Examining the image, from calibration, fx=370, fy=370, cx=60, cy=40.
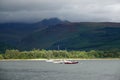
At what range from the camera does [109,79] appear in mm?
109625

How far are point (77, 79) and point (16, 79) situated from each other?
1833 cm

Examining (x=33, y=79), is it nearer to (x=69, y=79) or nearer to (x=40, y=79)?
(x=40, y=79)

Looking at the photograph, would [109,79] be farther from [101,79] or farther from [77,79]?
[77,79]

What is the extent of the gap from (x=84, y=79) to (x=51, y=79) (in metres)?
10.2

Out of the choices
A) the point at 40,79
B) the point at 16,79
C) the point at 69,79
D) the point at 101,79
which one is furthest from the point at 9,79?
the point at 101,79

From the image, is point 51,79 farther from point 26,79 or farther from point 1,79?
point 1,79

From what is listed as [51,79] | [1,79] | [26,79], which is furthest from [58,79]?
[1,79]

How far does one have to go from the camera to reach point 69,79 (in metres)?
110

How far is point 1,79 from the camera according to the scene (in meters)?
104

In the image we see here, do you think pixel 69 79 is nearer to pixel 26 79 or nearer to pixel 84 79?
pixel 84 79

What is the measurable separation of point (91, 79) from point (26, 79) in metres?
19.4

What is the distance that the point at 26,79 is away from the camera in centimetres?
10700

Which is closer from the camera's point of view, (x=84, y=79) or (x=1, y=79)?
(x=1, y=79)

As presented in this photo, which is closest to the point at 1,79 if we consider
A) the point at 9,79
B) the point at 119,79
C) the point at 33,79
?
the point at 9,79
